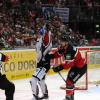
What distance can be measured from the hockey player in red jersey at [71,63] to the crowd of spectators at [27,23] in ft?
23.0

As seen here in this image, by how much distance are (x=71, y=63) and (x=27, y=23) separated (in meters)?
10.3

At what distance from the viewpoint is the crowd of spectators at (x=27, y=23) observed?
17359mm

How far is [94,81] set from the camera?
1448 centimetres

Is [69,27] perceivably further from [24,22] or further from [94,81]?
[94,81]

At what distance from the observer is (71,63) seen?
9594mm

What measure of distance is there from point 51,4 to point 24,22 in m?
2.21

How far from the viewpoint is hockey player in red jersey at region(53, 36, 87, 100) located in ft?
31.2

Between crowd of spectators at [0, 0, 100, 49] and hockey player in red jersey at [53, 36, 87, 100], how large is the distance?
7013 mm

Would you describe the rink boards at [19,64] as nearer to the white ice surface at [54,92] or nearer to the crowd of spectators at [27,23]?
the white ice surface at [54,92]

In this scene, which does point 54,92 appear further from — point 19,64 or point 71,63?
point 19,64

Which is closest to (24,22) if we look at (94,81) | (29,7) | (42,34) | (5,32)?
(29,7)

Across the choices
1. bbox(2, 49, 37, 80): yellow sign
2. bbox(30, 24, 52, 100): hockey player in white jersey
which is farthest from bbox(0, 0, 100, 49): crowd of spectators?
bbox(30, 24, 52, 100): hockey player in white jersey

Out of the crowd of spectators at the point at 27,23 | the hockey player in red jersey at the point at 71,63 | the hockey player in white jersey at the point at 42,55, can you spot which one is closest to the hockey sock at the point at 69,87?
the hockey player in red jersey at the point at 71,63

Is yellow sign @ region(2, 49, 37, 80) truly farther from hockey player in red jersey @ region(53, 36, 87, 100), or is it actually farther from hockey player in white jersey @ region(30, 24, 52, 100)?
hockey player in red jersey @ region(53, 36, 87, 100)
